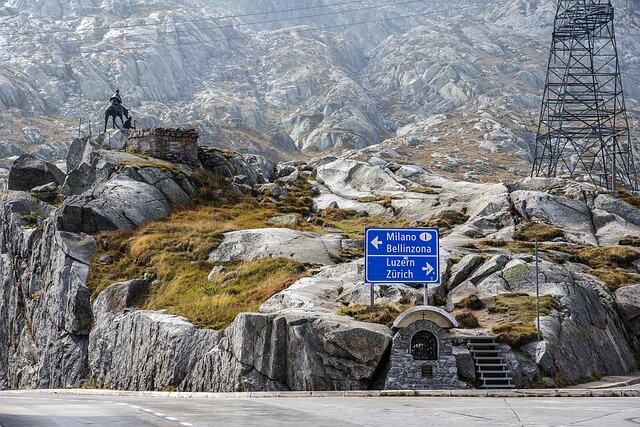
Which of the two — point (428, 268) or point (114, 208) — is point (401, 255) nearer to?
point (428, 268)

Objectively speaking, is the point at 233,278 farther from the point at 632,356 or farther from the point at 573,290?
the point at 632,356

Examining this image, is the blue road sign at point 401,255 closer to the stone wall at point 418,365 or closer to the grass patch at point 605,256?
the stone wall at point 418,365

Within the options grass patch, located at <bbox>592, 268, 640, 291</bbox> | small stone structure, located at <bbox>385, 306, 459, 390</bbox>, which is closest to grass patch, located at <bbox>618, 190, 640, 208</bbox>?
grass patch, located at <bbox>592, 268, 640, 291</bbox>

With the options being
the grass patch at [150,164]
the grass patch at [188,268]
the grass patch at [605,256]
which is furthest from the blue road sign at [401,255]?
the grass patch at [150,164]

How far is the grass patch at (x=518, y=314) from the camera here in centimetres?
3647

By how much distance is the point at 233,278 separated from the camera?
47.6 meters

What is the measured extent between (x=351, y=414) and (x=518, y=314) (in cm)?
Answer: 1889

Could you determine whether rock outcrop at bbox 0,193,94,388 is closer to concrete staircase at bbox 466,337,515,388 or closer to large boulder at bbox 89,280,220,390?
large boulder at bbox 89,280,220,390

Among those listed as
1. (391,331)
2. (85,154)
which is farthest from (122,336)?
(85,154)

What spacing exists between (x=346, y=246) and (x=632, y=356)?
2081cm

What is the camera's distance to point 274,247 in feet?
169

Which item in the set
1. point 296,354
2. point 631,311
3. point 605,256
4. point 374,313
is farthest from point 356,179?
point 296,354

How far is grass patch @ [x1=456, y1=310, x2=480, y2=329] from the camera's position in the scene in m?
38.7

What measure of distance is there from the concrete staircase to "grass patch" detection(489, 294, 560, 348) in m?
0.94
